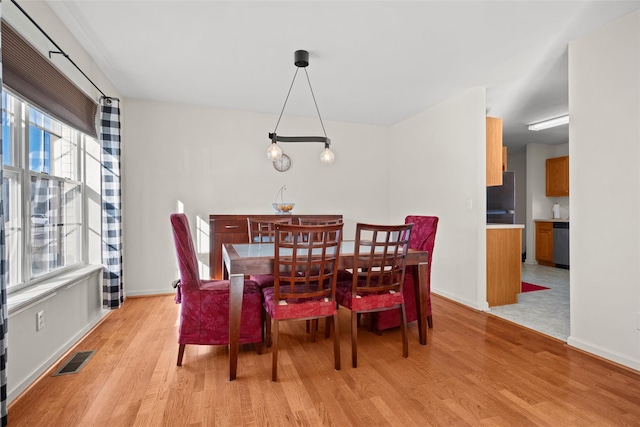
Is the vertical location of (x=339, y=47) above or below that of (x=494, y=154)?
above

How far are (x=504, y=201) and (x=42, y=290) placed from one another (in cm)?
576

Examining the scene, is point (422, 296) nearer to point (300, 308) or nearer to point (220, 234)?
point (300, 308)

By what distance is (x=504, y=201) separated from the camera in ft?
16.9

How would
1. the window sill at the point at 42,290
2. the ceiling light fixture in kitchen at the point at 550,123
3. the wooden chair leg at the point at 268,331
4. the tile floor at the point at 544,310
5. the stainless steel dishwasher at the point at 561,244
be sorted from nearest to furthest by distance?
the window sill at the point at 42,290
the wooden chair leg at the point at 268,331
the tile floor at the point at 544,310
the ceiling light fixture in kitchen at the point at 550,123
the stainless steel dishwasher at the point at 561,244

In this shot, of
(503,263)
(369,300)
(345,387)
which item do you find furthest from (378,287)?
(503,263)

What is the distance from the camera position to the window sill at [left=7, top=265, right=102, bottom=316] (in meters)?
1.85

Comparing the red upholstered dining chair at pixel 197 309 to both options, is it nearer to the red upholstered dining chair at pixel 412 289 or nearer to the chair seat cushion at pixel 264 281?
the chair seat cushion at pixel 264 281

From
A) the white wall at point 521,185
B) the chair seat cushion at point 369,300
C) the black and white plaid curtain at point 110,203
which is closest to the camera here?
the chair seat cushion at point 369,300

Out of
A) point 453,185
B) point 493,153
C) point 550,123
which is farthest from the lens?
point 550,123

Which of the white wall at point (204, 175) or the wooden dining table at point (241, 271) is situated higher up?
the white wall at point (204, 175)

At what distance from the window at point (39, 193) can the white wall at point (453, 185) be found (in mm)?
4004

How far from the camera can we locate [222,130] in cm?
447

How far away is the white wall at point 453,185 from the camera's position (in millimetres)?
3590

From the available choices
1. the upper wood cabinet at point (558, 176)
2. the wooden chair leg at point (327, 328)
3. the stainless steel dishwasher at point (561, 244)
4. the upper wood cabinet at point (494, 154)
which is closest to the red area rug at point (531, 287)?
the upper wood cabinet at point (494, 154)
